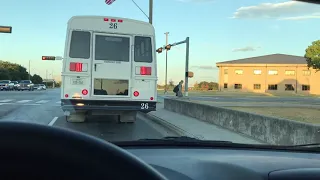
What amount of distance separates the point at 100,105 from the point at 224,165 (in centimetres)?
1018

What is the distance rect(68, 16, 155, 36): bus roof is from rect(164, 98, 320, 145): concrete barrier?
12.1ft

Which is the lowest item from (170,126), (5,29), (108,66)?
(170,126)

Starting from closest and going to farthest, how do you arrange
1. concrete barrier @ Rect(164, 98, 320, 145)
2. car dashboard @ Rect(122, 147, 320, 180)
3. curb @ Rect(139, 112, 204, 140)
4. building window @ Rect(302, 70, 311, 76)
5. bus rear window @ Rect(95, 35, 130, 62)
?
car dashboard @ Rect(122, 147, 320, 180)
concrete barrier @ Rect(164, 98, 320, 145)
curb @ Rect(139, 112, 204, 140)
bus rear window @ Rect(95, 35, 130, 62)
building window @ Rect(302, 70, 311, 76)

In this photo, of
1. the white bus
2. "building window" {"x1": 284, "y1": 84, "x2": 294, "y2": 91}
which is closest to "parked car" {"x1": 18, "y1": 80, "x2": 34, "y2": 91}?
"building window" {"x1": 284, "y1": 84, "x2": 294, "y2": 91}

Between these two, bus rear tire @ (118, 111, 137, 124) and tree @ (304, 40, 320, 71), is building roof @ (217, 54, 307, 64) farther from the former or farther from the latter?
bus rear tire @ (118, 111, 137, 124)

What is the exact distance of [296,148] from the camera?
425 centimetres

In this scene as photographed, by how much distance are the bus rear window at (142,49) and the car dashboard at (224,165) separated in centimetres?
919

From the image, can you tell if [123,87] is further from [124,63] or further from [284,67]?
[284,67]

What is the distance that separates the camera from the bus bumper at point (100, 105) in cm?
1259

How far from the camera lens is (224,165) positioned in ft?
9.34

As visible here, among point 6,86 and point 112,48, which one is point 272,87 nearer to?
point 6,86

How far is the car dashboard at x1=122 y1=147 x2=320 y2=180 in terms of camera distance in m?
2.53

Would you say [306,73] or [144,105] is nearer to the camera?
[144,105]

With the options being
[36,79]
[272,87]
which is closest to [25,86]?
[36,79]
